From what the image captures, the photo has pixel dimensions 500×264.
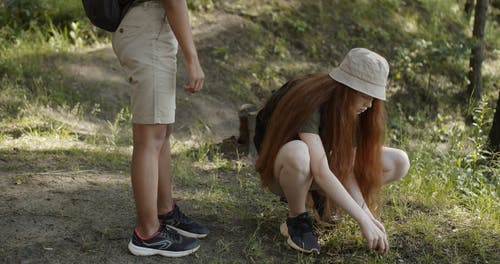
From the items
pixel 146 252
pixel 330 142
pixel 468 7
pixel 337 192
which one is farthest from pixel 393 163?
pixel 468 7

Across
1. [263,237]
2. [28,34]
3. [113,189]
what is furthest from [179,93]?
[263,237]

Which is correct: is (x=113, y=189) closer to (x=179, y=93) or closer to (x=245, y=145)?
(x=245, y=145)

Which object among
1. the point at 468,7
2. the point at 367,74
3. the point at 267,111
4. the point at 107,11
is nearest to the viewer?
the point at 107,11

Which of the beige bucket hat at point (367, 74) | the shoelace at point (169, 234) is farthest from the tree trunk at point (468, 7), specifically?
the shoelace at point (169, 234)

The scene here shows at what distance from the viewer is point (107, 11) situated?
2764 mm

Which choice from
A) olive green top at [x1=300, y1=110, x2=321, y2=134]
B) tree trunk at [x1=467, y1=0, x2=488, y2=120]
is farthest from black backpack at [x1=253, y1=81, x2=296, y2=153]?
tree trunk at [x1=467, y1=0, x2=488, y2=120]

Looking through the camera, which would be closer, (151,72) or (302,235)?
(151,72)

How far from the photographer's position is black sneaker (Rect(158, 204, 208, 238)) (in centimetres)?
336

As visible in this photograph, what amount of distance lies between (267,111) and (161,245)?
93 centimetres

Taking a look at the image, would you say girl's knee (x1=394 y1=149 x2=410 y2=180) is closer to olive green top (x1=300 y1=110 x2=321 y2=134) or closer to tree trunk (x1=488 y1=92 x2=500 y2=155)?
olive green top (x1=300 y1=110 x2=321 y2=134)

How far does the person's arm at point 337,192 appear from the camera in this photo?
2979mm

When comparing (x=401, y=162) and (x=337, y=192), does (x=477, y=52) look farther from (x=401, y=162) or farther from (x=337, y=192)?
(x=337, y=192)

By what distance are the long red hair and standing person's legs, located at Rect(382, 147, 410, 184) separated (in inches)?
4.3

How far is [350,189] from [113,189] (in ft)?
5.33
